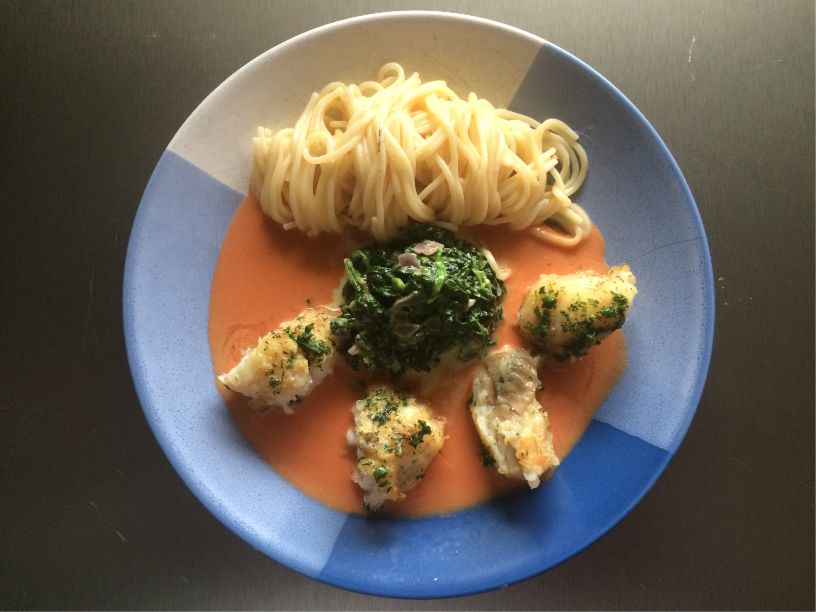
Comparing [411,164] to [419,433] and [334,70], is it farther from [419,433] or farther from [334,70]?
[419,433]

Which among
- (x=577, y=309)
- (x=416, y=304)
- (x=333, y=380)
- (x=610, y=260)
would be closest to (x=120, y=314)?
(x=333, y=380)

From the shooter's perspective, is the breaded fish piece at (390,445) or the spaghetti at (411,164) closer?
the breaded fish piece at (390,445)

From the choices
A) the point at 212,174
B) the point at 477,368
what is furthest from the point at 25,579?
the point at 477,368

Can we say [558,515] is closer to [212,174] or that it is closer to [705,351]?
[705,351]

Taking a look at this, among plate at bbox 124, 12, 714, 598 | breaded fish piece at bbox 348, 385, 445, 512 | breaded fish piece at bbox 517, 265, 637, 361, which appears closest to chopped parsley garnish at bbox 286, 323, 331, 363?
breaded fish piece at bbox 348, 385, 445, 512

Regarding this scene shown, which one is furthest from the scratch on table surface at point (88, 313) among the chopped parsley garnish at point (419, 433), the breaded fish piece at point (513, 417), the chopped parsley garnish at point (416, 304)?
the breaded fish piece at point (513, 417)

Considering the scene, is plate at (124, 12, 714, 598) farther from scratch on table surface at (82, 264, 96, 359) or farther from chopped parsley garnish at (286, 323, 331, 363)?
scratch on table surface at (82, 264, 96, 359)

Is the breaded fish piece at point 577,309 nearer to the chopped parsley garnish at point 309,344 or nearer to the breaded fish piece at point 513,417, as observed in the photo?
the breaded fish piece at point 513,417
